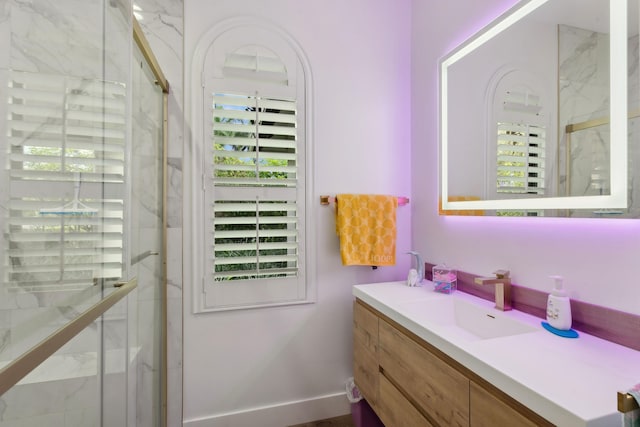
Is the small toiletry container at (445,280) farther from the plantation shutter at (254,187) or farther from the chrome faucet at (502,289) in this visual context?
the plantation shutter at (254,187)

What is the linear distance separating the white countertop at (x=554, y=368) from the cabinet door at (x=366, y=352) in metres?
0.35

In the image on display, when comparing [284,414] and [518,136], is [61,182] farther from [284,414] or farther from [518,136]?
[284,414]

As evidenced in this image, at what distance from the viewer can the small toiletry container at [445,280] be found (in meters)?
1.47

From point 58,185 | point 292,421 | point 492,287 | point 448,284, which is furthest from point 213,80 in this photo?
point 292,421

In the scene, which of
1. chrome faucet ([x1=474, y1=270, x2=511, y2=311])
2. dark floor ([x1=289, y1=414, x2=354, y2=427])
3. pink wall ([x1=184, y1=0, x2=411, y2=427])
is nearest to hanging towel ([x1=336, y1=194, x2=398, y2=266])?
pink wall ([x1=184, y1=0, x2=411, y2=427])

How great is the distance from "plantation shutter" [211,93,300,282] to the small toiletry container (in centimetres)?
77

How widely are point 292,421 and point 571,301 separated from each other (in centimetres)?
152

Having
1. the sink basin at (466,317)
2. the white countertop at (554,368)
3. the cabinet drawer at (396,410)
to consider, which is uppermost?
the white countertop at (554,368)

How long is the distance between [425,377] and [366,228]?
0.87 m

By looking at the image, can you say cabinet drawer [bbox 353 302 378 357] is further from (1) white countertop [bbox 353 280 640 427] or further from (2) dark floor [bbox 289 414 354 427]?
(2) dark floor [bbox 289 414 354 427]

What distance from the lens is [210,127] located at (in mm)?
1607

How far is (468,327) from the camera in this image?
4.26 feet

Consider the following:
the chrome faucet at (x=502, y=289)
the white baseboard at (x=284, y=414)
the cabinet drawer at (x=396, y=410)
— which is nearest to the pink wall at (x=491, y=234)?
the chrome faucet at (x=502, y=289)

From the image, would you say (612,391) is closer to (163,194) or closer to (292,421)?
(292,421)
